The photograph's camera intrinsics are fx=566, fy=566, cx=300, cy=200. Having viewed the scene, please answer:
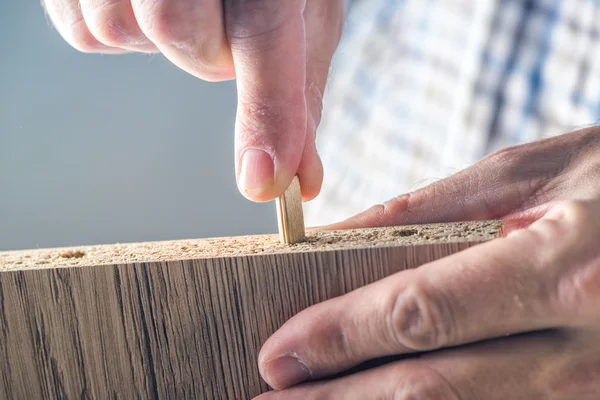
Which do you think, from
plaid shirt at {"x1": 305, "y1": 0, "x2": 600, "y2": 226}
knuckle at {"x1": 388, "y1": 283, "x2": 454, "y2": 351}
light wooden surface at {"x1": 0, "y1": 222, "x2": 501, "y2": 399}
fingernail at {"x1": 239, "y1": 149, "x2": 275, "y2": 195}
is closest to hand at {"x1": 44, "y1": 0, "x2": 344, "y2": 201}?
fingernail at {"x1": 239, "y1": 149, "x2": 275, "y2": 195}

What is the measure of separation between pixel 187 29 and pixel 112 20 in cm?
13

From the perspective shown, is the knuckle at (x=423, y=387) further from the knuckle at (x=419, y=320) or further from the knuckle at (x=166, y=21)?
the knuckle at (x=166, y=21)

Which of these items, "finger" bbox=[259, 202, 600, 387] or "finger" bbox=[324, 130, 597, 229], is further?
"finger" bbox=[324, 130, 597, 229]

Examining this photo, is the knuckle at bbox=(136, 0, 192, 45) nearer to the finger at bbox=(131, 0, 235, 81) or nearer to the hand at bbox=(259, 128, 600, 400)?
the finger at bbox=(131, 0, 235, 81)

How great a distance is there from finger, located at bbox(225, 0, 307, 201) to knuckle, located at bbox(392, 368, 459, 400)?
25cm

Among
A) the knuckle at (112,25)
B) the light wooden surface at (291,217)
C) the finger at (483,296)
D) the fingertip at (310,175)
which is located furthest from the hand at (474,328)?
the knuckle at (112,25)

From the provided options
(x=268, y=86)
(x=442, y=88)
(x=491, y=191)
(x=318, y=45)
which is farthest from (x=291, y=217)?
(x=442, y=88)

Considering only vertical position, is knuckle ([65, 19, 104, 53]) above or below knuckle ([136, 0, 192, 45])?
above

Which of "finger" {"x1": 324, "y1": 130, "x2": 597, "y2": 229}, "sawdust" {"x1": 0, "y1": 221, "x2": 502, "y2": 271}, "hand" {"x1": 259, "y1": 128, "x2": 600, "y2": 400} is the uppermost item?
"finger" {"x1": 324, "y1": 130, "x2": 597, "y2": 229}

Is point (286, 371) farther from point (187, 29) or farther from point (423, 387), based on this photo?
point (187, 29)

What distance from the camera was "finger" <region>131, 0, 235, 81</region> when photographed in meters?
0.65

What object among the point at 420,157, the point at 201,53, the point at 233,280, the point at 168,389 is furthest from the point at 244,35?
the point at 420,157

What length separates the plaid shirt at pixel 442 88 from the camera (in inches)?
54.4

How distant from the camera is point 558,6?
1380 millimetres
